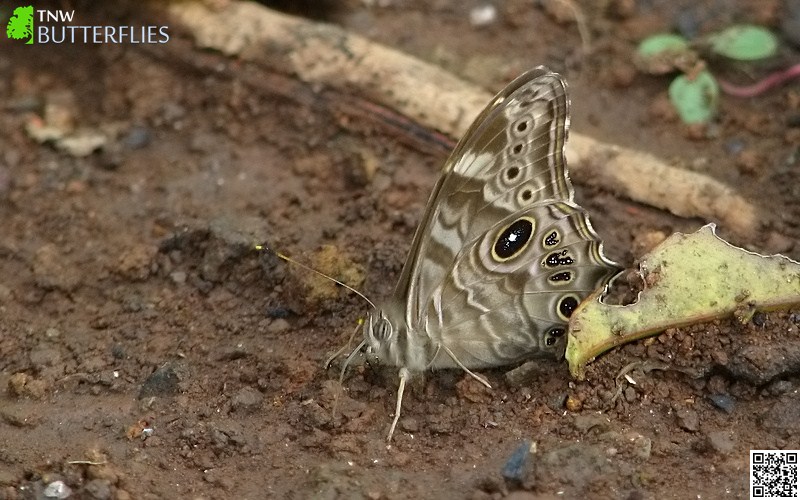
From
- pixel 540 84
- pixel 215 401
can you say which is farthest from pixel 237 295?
pixel 540 84

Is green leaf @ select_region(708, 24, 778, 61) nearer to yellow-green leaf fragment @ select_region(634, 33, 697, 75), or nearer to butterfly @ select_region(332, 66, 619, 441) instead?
yellow-green leaf fragment @ select_region(634, 33, 697, 75)

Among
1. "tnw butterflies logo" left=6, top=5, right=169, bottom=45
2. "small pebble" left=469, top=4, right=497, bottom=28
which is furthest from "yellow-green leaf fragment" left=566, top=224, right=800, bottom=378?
"tnw butterflies logo" left=6, top=5, right=169, bottom=45

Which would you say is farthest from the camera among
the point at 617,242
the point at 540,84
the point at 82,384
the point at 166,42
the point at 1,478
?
the point at 166,42

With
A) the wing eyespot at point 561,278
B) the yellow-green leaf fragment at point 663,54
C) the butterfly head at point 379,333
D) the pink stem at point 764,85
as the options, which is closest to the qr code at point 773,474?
the wing eyespot at point 561,278

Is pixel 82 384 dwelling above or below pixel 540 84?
below

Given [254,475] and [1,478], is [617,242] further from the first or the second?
[1,478]

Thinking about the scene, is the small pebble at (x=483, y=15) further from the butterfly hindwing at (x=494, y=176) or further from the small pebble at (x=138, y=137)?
the butterfly hindwing at (x=494, y=176)

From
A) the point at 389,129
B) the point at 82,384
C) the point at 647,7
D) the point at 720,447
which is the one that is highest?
the point at 647,7
